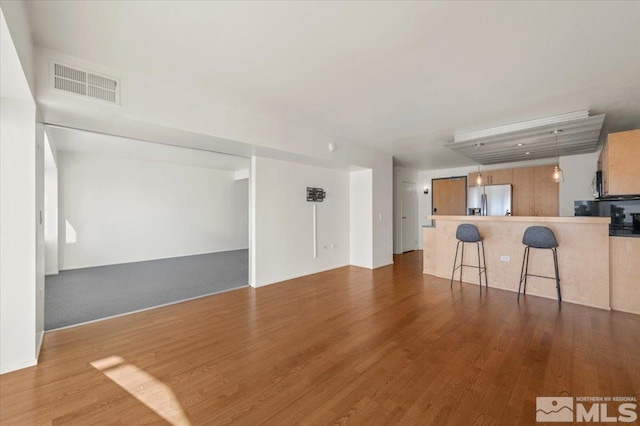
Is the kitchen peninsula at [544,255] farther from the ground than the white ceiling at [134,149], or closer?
closer

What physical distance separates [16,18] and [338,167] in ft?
15.4

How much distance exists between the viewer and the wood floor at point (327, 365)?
1675mm

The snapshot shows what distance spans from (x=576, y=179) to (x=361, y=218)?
472 centimetres

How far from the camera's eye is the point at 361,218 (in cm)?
600

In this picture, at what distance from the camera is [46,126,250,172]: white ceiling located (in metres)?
4.59

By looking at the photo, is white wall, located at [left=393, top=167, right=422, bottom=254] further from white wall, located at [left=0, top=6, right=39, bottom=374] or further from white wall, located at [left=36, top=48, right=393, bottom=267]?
white wall, located at [left=0, top=6, right=39, bottom=374]

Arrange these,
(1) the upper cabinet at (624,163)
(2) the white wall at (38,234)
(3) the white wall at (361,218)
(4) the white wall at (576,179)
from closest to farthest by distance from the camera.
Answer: (2) the white wall at (38,234)
(1) the upper cabinet at (624,163)
(4) the white wall at (576,179)
(3) the white wall at (361,218)

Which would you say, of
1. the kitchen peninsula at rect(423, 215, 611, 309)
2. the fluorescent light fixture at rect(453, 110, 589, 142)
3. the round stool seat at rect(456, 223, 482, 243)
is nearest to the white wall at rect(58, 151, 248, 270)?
the kitchen peninsula at rect(423, 215, 611, 309)

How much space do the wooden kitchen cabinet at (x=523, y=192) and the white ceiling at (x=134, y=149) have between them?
6.61 meters

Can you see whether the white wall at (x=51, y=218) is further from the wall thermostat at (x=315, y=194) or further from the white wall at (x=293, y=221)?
the wall thermostat at (x=315, y=194)

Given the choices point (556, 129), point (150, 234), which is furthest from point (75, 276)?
point (556, 129)

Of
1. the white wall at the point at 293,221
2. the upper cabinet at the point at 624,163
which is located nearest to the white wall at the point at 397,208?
the white wall at the point at 293,221

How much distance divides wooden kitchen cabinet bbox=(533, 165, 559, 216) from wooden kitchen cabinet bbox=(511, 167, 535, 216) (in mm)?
75

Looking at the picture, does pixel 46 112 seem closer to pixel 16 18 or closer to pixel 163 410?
pixel 16 18
